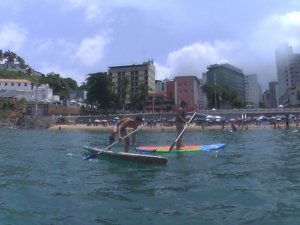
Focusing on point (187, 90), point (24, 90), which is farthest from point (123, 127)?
point (187, 90)

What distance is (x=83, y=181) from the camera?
13.6m

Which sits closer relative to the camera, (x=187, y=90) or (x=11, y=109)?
(x=11, y=109)

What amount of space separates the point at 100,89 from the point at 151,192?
119 metres

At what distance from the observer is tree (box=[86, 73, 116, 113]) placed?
12888 cm

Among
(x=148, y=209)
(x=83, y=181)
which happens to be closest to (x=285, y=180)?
(x=148, y=209)

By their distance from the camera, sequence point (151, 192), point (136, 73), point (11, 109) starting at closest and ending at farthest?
point (151, 192)
point (11, 109)
point (136, 73)

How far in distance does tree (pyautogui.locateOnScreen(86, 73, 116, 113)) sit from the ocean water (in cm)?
11144

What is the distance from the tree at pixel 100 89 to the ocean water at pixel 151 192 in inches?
4388

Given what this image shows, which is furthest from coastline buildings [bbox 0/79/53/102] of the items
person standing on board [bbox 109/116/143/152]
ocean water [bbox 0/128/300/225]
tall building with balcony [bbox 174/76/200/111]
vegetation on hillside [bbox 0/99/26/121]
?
ocean water [bbox 0/128/300/225]

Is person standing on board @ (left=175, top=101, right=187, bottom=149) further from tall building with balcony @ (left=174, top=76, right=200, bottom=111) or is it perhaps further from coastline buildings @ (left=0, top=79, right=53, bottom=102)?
tall building with balcony @ (left=174, top=76, right=200, bottom=111)

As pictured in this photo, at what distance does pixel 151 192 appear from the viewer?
11.6 metres

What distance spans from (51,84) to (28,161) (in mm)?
133509

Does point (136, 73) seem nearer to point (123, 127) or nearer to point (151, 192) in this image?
point (123, 127)

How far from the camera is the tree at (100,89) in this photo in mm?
128875
